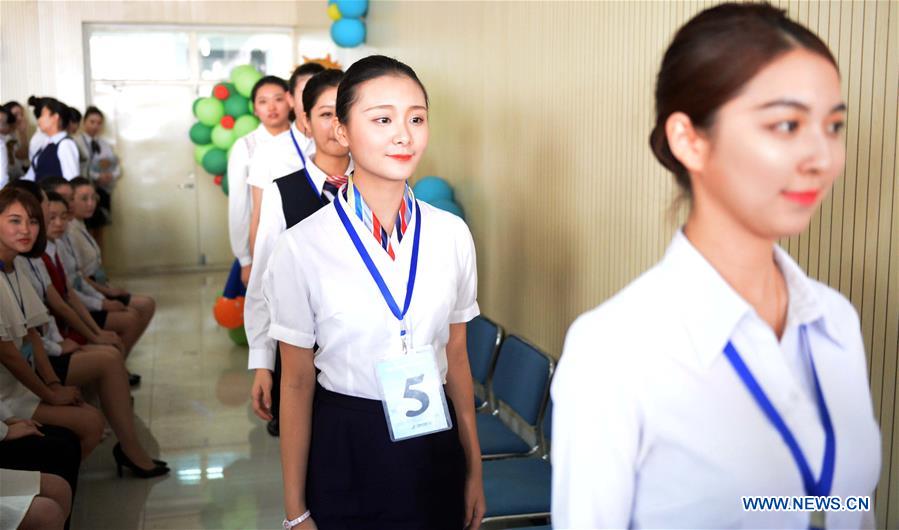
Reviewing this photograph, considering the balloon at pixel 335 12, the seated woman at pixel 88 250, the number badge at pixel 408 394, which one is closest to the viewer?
the number badge at pixel 408 394

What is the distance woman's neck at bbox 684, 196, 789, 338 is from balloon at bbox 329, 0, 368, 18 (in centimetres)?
652

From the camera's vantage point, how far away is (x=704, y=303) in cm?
112

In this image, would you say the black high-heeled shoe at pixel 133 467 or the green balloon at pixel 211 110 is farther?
the green balloon at pixel 211 110

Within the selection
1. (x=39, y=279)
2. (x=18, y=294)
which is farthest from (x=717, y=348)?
(x=39, y=279)

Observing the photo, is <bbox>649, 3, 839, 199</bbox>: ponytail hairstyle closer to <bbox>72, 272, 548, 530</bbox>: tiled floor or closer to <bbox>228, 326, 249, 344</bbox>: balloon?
<bbox>72, 272, 548, 530</bbox>: tiled floor

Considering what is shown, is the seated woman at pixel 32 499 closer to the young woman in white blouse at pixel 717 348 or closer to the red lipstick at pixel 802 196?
the young woman in white blouse at pixel 717 348

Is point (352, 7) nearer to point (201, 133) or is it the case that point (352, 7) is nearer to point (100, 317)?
point (201, 133)

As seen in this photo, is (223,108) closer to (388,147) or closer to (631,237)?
(631,237)

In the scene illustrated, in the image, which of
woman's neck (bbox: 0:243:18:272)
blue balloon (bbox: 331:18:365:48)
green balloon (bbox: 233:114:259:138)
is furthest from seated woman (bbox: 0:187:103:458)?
green balloon (bbox: 233:114:259:138)

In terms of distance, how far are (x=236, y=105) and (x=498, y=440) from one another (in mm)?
5857

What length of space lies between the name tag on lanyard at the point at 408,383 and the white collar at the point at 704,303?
0.92 m

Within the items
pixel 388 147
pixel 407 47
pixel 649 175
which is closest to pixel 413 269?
pixel 388 147

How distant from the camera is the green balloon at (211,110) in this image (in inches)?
348

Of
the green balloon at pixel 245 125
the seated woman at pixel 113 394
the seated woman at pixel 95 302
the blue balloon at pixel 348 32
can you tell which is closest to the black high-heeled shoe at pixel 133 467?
the seated woman at pixel 113 394
